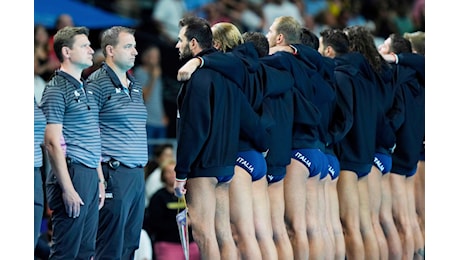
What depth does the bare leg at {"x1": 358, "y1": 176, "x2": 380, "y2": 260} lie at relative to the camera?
1032cm

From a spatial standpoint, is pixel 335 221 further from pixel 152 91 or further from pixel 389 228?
pixel 152 91

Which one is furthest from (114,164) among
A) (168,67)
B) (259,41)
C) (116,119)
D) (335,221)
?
(168,67)

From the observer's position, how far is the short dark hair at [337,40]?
10312mm

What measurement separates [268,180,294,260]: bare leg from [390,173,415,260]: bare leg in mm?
1810

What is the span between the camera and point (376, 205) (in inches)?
414

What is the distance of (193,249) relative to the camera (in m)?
11.1

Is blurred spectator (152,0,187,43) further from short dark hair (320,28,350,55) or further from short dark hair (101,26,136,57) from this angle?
short dark hair (101,26,136,57)

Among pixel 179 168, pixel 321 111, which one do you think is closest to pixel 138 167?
pixel 179 168

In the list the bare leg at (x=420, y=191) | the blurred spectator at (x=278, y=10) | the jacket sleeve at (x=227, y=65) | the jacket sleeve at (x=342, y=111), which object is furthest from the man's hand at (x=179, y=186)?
the blurred spectator at (x=278, y=10)
